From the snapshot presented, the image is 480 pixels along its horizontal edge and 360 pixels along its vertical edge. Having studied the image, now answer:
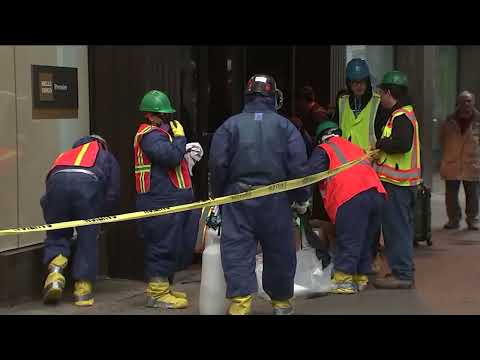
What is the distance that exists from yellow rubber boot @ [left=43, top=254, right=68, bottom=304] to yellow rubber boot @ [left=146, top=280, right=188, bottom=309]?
2.34ft

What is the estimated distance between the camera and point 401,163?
7258 millimetres

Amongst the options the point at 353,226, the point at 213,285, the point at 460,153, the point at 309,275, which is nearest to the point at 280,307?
the point at 213,285

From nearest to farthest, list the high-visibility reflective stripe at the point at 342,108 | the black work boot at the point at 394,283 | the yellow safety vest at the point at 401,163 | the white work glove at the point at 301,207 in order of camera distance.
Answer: the white work glove at the point at 301,207, the yellow safety vest at the point at 401,163, the black work boot at the point at 394,283, the high-visibility reflective stripe at the point at 342,108

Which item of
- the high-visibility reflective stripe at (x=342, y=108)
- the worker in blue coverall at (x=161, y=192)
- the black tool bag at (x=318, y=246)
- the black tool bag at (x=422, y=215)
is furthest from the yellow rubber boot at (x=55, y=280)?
the black tool bag at (x=422, y=215)

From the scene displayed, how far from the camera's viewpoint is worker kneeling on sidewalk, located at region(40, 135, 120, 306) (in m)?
6.50

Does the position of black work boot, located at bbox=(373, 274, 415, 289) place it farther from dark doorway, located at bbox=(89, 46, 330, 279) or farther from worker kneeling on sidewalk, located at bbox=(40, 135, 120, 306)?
worker kneeling on sidewalk, located at bbox=(40, 135, 120, 306)

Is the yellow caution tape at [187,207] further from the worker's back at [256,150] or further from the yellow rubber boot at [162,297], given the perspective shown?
the yellow rubber boot at [162,297]

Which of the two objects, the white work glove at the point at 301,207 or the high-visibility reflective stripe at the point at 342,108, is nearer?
the white work glove at the point at 301,207

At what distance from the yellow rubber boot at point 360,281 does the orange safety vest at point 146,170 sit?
186cm

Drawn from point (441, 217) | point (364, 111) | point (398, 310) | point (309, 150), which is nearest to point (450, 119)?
point (441, 217)

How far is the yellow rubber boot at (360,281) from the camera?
24.3 ft

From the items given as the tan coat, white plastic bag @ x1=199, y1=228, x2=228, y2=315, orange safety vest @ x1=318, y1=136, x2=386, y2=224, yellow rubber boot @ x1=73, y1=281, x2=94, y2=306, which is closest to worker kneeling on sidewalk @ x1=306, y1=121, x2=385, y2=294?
orange safety vest @ x1=318, y1=136, x2=386, y2=224

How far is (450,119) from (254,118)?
5737 mm
